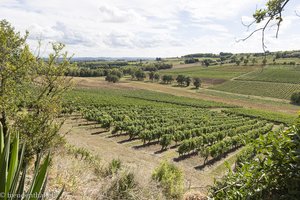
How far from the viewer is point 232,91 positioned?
87.4m

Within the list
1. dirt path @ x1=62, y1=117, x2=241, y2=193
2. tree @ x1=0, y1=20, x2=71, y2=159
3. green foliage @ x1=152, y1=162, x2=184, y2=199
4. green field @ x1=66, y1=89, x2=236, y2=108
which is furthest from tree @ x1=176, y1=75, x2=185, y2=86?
green foliage @ x1=152, y1=162, x2=184, y2=199

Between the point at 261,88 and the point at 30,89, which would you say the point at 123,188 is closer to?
the point at 30,89

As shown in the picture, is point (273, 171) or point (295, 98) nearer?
point (273, 171)

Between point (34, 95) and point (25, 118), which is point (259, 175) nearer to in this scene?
point (25, 118)

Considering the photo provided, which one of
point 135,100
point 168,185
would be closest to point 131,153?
point 168,185

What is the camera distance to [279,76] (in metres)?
94.5

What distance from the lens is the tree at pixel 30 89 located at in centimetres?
808

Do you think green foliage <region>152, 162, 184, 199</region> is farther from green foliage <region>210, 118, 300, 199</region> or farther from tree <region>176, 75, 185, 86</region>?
tree <region>176, 75, 185, 86</region>

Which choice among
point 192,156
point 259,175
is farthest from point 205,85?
point 259,175

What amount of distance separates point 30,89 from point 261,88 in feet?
291

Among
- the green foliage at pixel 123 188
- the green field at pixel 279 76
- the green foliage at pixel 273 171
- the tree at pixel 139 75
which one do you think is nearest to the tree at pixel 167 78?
the tree at pixel 139 75

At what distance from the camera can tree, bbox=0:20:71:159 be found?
8.08 metres

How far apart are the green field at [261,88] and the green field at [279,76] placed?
445cm

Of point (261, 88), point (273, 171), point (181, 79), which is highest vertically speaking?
point (273, 171)
